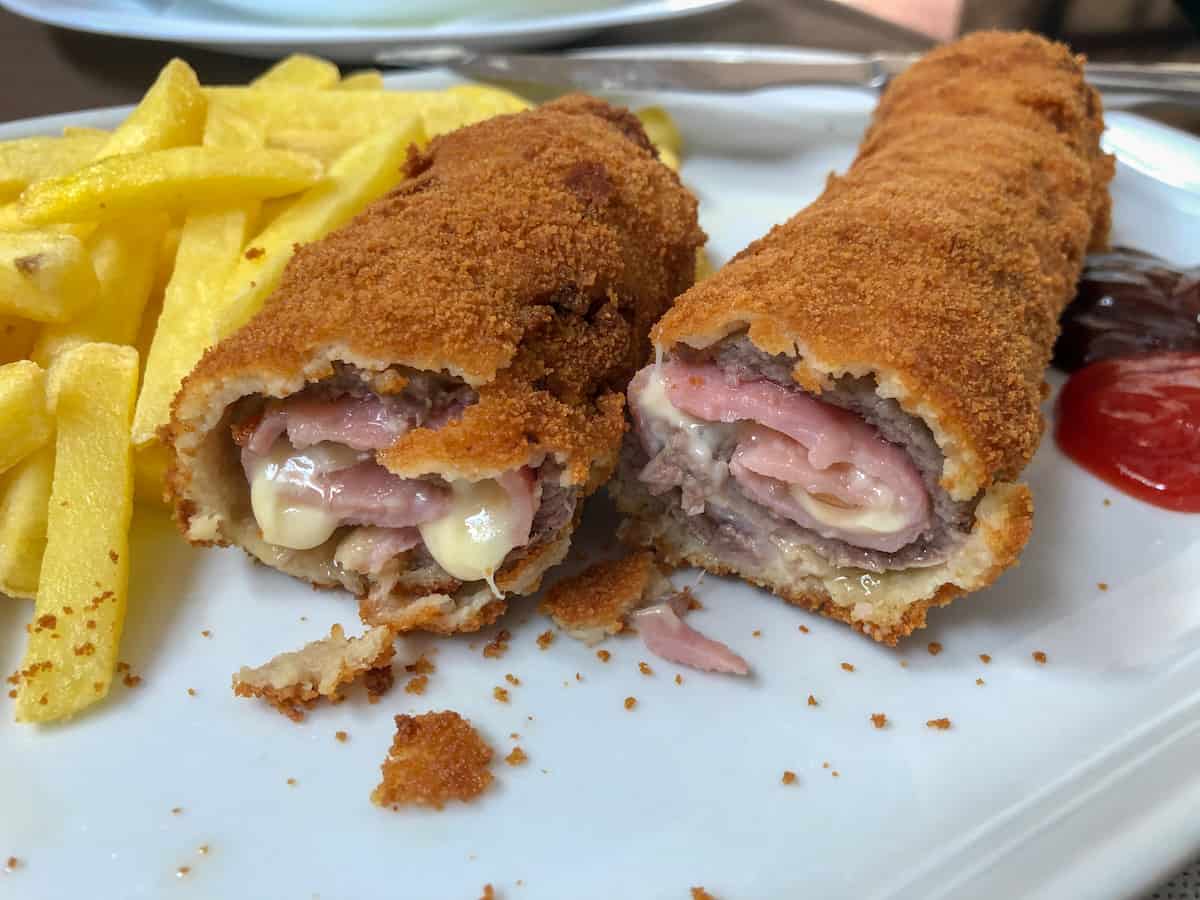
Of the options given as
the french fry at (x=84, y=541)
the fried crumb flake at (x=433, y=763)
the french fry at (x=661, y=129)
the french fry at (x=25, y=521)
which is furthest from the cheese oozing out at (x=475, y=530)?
the french fry at (x=661, y=129)

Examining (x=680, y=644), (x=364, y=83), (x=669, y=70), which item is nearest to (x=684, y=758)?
(x=680, y=644)

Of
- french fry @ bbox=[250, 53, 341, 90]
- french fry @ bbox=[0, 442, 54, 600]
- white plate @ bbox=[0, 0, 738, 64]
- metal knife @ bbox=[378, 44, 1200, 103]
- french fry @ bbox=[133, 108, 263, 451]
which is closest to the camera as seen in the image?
french fry @ bbox=[0, 442, 54, 600]

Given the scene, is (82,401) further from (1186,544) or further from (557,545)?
(1186,544)

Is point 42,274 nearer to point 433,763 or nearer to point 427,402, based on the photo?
point 427,402

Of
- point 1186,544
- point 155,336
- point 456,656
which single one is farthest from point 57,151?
point 1186,544

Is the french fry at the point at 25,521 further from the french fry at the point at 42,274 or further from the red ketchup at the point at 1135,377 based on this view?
the red ketchup at the point at 1135,377

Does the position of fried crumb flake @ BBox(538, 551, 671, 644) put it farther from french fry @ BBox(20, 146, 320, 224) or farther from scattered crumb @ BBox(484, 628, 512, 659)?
french fry @ BBox(20, 146, 320, 224)

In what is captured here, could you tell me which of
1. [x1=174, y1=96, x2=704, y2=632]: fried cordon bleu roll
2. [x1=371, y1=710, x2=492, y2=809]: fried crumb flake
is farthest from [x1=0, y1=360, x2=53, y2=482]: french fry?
[x1=371, y1=710, x2=492, y2=809]: fried crumb flake
